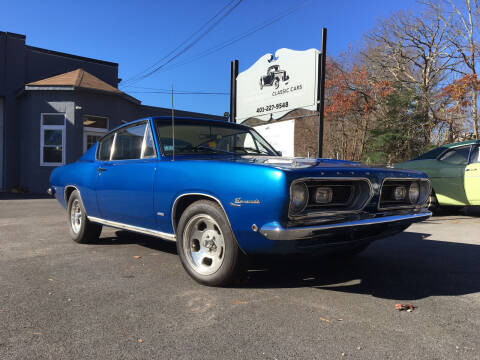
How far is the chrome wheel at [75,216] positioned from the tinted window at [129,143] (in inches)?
43.4

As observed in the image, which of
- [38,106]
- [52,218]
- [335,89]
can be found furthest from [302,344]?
[335,89]

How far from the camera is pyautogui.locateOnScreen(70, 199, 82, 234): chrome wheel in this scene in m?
5.23

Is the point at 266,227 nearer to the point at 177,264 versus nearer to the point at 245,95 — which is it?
the point at 177,264

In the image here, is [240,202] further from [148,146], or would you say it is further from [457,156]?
[457,156]

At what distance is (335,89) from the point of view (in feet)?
60.5

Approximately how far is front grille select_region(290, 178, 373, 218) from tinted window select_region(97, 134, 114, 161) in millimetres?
2893

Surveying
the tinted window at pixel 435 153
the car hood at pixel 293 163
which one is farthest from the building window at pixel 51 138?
the car hood at pixel 293 163

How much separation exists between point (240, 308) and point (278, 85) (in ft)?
26.9

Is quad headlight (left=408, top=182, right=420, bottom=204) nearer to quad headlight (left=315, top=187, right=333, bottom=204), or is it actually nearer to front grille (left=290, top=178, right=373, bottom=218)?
front grille (left=290, top=178, right=373, bottom=218)

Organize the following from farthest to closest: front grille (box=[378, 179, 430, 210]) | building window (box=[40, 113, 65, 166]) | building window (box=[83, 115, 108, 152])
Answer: building window (box=[83, 115, 108, 152]), building window (box=[40, 113, 65, 166]), front grille (box=[378, 179, 430, 210])

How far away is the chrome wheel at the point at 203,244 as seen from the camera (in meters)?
3.17

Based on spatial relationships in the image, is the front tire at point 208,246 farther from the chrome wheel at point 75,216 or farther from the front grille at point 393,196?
the chrome wheel at point 75,216

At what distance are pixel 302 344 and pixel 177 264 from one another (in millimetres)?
2045

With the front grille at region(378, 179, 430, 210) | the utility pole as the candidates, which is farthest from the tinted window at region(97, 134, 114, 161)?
the utility pole
